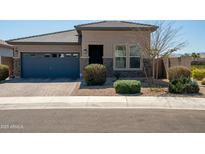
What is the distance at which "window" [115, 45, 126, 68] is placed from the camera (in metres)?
22.4

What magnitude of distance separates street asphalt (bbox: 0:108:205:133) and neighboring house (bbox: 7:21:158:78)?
34.6ft

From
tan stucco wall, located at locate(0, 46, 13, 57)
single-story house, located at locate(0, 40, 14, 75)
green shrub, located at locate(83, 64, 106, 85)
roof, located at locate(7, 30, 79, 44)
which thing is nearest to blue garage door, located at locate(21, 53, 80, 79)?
roof, located at locate(7, 30, 79, 44)

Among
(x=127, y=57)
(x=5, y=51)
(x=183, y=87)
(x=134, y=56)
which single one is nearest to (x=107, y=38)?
(x=127, y=57)

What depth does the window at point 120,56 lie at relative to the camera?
22391 millimetres

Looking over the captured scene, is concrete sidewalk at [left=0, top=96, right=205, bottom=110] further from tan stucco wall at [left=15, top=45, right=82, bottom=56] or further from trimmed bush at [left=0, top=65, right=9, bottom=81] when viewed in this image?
tan stucco wall at [left=15, top=45, right=82, bottom=56]

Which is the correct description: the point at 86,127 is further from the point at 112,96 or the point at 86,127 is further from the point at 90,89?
the point at 90,89

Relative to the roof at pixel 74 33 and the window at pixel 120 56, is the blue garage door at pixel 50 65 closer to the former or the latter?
the roof at pixel 74 33

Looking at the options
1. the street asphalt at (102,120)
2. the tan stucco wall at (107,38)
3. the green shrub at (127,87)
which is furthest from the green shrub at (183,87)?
the tan stucco wall at (107,38)

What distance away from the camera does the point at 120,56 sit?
22.4 meters

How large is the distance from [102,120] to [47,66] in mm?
15838

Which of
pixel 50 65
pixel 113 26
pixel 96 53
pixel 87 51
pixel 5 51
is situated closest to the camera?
pixel 113 26

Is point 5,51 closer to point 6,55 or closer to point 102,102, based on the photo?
point 6,55

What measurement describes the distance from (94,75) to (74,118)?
848 cm
